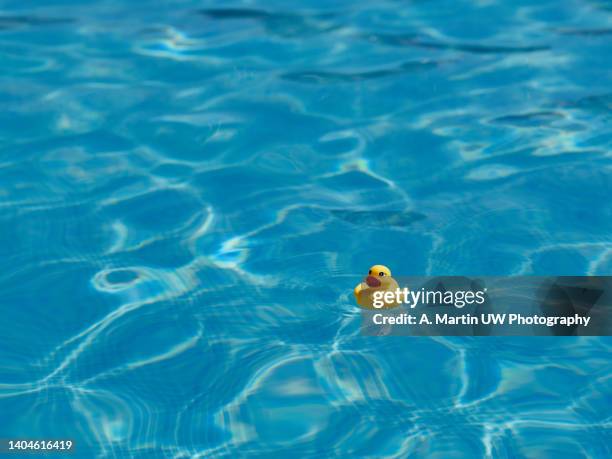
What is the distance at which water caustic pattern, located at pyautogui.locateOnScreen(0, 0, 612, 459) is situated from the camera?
3107 millimetres

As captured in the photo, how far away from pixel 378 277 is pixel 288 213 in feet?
2.52

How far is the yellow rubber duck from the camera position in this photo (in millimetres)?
3457

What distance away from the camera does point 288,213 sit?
161 inches

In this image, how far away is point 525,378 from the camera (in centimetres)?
324

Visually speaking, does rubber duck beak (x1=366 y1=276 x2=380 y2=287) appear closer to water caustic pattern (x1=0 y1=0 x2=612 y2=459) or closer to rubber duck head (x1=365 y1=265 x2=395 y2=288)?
rubber duck head (x1=365 y1=265 x2=395 y2=288)

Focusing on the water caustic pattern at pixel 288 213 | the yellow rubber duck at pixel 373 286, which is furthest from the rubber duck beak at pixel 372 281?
the water caustic pattern at pixel 288 213

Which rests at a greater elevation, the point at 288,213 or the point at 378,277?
the point at 288,213

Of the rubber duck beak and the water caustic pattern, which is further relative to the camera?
the rubber duck beak

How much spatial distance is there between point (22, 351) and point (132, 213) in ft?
3.05

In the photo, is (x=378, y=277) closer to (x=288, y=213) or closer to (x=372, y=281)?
(x=372, y=281)

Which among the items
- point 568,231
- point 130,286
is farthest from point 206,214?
point 568,231

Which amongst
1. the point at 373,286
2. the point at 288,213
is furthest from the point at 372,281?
the point at 288,213

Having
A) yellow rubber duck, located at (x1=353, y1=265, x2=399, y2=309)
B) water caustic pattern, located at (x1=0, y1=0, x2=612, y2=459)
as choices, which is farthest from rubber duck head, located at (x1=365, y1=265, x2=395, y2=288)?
water caustic pattern, located at (x1=0, y1=0, x2=612, y2=459)

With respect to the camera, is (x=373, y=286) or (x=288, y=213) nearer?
(x=373, y=286)
